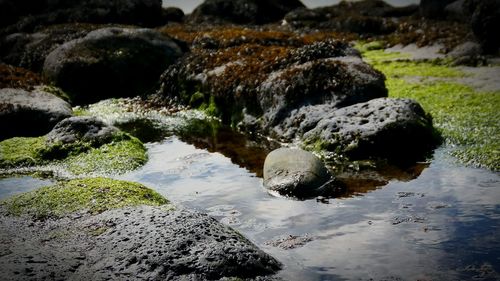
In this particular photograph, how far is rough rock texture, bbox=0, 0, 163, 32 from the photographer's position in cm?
3619

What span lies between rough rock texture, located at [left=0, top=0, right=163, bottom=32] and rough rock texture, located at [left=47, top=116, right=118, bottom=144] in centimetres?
2585

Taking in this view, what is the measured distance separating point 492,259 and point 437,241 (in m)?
0.83

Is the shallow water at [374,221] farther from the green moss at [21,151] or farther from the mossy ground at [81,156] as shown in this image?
the green moss at [21,151]

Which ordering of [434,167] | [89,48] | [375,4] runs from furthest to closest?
[375,4] < [89,48] < [434,167]

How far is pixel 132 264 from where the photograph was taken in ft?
19.5

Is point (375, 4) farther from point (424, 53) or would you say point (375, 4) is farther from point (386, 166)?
point (386, 166)

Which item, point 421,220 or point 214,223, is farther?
point 421,220

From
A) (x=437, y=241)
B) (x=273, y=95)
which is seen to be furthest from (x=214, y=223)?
(x=273, y=95)

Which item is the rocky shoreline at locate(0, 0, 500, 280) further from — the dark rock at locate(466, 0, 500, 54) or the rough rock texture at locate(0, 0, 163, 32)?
the rough rock texture at locate(0, 0, 163, 32)

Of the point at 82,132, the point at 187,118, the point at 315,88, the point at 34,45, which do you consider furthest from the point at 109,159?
the point at 34,45

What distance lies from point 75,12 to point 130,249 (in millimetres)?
35046

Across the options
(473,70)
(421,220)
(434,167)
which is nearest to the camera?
(421,220)

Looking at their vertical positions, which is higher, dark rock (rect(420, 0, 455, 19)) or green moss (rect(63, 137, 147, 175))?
dark rock (rect(420, 0, 455, 19))

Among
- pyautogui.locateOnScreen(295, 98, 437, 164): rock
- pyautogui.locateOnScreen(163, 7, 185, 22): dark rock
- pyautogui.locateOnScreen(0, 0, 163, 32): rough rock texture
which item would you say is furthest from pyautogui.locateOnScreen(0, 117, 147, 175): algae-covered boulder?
pyautogui.locateOnScreen(163, 7, 185, 22): dark rock
